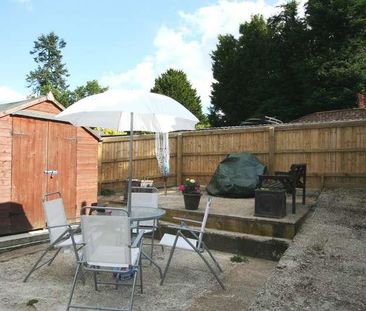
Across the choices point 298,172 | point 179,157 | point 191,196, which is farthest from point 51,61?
point 298,172

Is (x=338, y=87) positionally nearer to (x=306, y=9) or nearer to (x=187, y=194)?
(x=306, y=9)

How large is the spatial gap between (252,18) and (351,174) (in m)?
22.2

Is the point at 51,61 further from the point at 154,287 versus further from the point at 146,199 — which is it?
the point at 154,287

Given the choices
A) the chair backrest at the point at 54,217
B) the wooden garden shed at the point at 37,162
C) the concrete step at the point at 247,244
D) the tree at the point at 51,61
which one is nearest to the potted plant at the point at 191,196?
the concrete step at the point at 247,244

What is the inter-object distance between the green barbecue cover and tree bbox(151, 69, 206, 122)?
889 inches

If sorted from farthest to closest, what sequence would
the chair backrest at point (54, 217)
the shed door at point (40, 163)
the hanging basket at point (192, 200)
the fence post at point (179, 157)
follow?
the fence post at point (179, 157)
the hanging basket at point (192, 200)
the shed door at point (40, 163)
the chair backrest at point (54, 217)

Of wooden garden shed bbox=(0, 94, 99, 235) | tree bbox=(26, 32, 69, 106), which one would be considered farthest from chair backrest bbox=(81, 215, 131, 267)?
tree bbox=(26, 32, 69, 106)

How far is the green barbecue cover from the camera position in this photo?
8.45 metres

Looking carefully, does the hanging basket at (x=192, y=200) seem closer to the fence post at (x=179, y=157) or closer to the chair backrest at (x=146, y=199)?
the chair backrest at (x=146, y=199)

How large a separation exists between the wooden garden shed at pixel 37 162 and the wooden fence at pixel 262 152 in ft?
12.8

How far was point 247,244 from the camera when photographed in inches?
212

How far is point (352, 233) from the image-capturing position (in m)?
5.24

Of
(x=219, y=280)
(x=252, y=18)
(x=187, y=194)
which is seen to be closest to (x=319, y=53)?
(x=252, y=18)

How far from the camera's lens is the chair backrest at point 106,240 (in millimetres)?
3279
